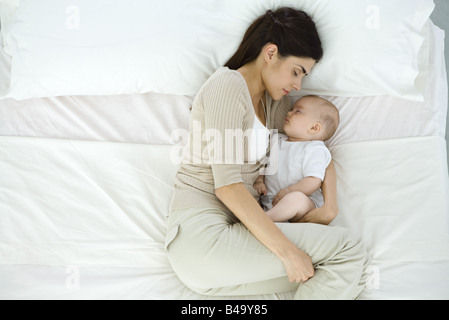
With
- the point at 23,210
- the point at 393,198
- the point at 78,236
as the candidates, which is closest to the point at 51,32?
the point at 23,210

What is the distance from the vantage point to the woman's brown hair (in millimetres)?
1442

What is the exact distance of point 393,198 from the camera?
5.02 ft

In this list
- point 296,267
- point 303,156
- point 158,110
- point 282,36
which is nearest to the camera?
point 296,267

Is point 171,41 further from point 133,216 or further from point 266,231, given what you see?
point 266,231

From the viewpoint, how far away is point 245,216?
134 centimetres

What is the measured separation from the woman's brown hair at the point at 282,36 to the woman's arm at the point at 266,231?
0.46m

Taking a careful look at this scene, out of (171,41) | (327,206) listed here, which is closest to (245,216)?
(327,206)

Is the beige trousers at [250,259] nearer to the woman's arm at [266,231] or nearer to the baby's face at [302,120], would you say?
the woman's arm at [266,231]

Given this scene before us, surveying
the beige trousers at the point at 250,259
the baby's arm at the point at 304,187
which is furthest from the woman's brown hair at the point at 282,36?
the beige trousers at the point at 250,259

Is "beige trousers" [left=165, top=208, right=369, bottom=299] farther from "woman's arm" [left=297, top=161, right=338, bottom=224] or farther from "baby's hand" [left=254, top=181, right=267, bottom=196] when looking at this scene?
"baby's hand" [left=254, top=181, right=267, bottom=196]

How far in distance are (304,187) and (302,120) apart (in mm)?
238

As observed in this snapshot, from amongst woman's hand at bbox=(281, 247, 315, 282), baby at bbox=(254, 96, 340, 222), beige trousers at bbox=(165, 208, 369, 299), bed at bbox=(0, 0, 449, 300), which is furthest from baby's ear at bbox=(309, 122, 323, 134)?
woman's hand at bbox=(281, 247, 315, 282)
